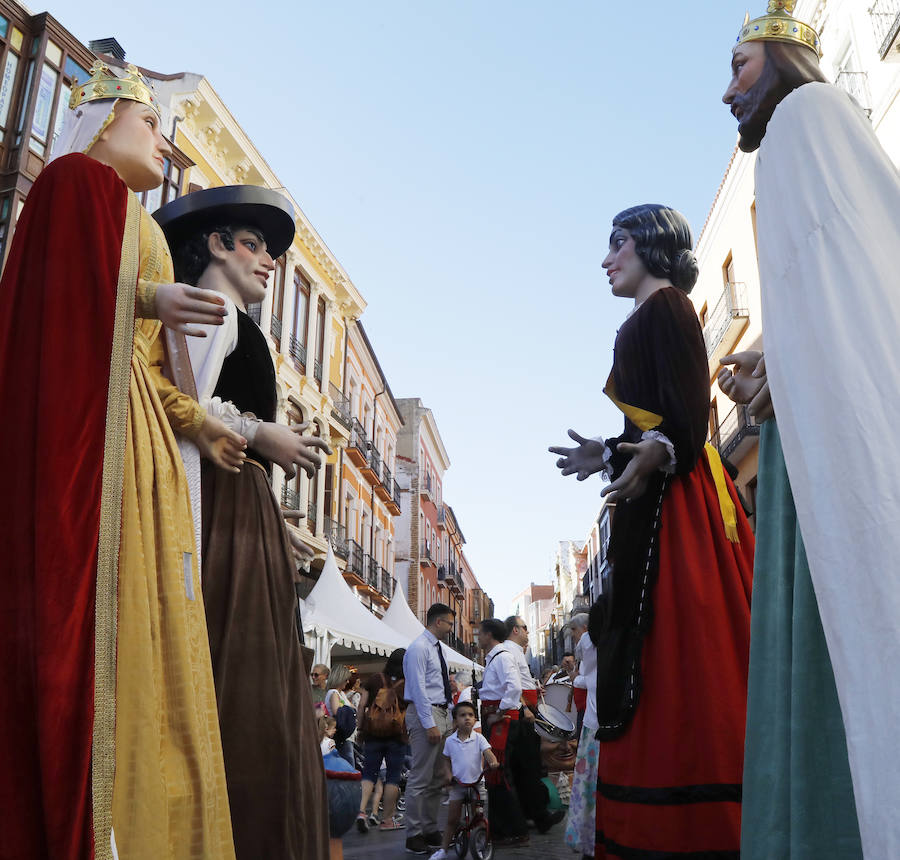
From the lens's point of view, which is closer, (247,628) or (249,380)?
(247,628)

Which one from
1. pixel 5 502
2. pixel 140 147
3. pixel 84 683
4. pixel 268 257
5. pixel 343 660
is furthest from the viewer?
pixel 343 660

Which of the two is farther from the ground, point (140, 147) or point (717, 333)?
point (717, 333)

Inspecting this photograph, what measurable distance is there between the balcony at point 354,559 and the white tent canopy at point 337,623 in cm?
1211

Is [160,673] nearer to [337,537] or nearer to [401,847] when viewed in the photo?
[401,847]

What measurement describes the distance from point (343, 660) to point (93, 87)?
23.1 m

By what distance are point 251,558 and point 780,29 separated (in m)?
1.94

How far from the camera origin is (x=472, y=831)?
5.98 m

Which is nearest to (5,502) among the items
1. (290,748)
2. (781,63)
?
(290,748)

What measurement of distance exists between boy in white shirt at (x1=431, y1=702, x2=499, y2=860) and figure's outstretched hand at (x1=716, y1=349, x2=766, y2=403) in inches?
192

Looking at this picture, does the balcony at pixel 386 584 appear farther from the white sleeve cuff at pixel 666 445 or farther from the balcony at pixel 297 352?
the white sleeve cuff at pixel 666 445

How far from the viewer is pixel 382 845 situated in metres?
7.12

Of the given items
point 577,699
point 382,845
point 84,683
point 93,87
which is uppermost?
point 93,87

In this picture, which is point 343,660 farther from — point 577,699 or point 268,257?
point 268,257

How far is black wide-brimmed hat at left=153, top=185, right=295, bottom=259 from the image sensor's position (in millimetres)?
3033
